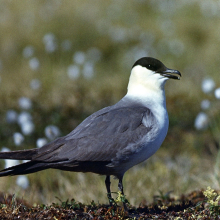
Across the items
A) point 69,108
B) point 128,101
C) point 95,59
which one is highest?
point 95,59

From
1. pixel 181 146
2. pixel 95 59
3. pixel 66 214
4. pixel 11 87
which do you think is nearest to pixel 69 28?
pixel 95 59

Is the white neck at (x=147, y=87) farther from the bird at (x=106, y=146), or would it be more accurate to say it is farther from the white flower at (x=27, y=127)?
the white flower at (x=27, y=127)

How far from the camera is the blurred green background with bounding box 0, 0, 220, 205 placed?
5520 mm

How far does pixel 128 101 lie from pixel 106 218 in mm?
1310

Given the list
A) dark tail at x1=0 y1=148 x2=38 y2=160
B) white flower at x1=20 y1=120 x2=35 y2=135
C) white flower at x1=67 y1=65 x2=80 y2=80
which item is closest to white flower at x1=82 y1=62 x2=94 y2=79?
white flower at x1=67 y1=65 x2=80 y2=80

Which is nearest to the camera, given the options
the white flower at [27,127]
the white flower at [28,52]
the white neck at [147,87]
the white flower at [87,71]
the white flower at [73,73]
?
the white neck at [147,87]

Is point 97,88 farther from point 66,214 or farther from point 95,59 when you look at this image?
point 66,214

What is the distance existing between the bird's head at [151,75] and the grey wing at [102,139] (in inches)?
17.5

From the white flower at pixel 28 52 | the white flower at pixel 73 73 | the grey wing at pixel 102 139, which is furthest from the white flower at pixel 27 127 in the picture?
the white flower at pixel 73 73

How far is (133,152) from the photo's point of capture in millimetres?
3652

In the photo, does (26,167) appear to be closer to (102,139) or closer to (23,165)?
Answer: (23,165)

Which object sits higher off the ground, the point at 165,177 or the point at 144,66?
the point at 144,66

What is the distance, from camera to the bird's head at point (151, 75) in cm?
422

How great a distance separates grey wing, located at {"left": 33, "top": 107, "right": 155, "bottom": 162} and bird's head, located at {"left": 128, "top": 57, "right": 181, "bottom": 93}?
17.5 inches
